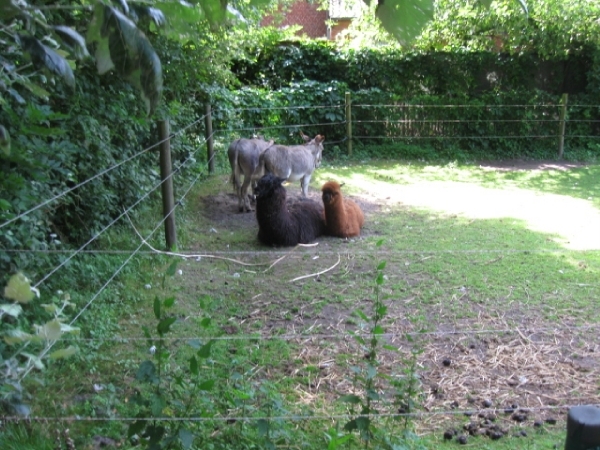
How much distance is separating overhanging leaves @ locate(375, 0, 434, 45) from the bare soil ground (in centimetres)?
231

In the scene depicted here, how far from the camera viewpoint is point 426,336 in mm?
4703

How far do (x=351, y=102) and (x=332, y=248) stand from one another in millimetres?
7415

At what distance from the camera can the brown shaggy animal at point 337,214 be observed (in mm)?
7230

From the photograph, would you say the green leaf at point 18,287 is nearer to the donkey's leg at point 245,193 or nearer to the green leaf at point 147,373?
the green leaf at point 147,373

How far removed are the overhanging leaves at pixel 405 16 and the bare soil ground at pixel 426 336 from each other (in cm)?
231

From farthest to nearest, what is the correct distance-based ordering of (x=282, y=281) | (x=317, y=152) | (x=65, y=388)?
(x=317, y=152)
(x=282, y=281)
(x=65, y=388)

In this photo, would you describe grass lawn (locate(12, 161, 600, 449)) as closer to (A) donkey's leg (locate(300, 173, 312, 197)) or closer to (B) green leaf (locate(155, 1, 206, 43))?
(A) donkey's leg (locate(300, 173, 312, 197))

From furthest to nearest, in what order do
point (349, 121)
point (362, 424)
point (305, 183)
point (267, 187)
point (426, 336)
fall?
point (349, 121) < point (305, 183) < point (267, 187) < point (426, 336) < point (362, 424)

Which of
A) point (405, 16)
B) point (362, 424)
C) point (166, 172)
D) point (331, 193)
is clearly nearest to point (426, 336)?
point (362, 424)

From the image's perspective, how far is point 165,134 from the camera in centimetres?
608

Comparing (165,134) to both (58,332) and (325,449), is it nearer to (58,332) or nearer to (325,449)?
(325,449)

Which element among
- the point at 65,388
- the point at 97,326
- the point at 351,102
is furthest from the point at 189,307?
the point at 351,102

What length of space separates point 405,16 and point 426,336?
13.8ft

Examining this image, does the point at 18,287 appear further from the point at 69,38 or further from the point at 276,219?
the point at 276,219
